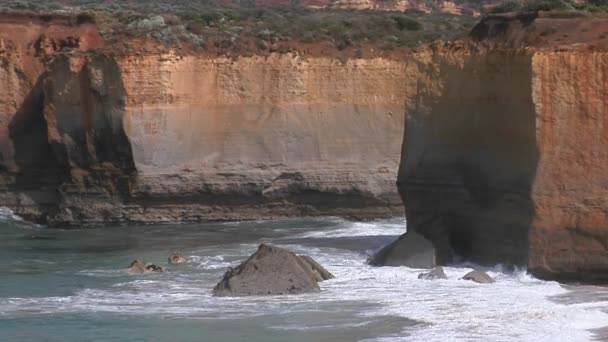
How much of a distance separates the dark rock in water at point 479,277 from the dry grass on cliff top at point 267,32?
1193 centimetres

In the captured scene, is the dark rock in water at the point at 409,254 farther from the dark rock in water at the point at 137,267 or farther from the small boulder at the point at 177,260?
the dark rock in water at the point at 137,267

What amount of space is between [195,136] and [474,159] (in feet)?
39.2

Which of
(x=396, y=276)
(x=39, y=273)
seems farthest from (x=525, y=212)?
(x=39, y=273)

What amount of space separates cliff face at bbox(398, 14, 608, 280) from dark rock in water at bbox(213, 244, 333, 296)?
9.87 ft

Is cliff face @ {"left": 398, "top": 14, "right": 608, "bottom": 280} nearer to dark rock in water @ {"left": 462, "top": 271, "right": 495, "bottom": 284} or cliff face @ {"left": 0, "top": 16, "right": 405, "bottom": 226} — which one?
dark rock in water @ {"left": 462, "top": 271, "right": 495, "bottom": 284}

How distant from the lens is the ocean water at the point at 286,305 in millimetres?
16859

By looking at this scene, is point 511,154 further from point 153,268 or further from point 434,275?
point 153,268

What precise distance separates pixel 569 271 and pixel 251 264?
14.8 ft

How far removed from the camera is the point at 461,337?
16.3 m

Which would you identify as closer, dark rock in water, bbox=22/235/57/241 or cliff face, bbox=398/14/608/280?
cliff face, bbox=398/14/608/280

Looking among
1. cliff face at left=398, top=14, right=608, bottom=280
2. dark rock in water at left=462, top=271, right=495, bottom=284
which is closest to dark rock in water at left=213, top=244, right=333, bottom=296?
dark rock in water at left=462, top=271, right=495, bottom=284

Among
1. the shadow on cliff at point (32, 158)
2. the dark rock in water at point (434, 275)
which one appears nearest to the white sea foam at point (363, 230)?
the shadow on cliff at point (32, 158)

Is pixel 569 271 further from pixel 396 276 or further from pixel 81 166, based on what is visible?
pixel 81 166

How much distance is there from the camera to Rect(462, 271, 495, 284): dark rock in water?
20130mm
